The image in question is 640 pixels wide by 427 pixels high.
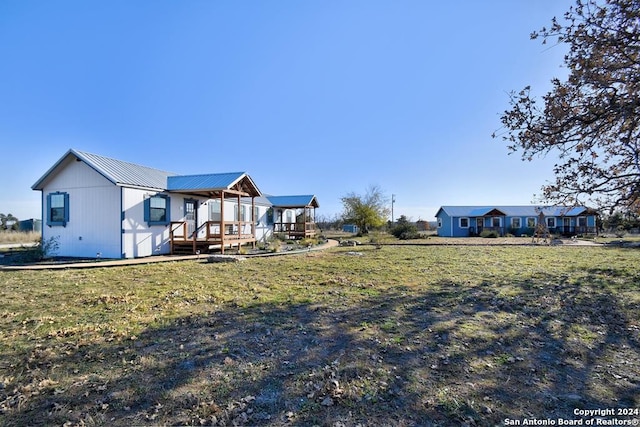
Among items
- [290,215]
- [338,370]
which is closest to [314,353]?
[338,370]

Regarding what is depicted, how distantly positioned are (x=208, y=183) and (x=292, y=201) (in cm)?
1264

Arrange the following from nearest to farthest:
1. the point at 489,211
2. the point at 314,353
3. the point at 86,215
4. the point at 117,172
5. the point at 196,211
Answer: the point at 314,353 < the point at 117,172 < the point at 86,215 < the point at 196,211 < the point at 489,211

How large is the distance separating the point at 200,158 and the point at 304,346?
24172 millimetres

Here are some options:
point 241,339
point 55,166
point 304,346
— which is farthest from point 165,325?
point 55,166

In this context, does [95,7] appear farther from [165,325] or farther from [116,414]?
[116,414]

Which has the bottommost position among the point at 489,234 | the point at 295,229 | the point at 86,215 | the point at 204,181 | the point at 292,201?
the point at 489,234

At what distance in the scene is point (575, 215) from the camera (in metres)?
34.6

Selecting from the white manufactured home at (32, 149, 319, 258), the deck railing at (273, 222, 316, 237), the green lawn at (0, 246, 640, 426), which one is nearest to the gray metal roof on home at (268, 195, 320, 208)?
the deck railing at (273, 222, 316, 237)

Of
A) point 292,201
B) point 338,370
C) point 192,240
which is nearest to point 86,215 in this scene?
point 192,240

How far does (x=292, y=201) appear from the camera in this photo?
27.4 metres

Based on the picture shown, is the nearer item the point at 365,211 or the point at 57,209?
the point at 57,209

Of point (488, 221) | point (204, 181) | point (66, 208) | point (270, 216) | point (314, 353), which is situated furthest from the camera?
point (488, 221)

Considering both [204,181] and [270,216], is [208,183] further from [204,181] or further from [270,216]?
[270,216]

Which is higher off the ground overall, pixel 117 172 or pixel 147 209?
pixel 117 172
